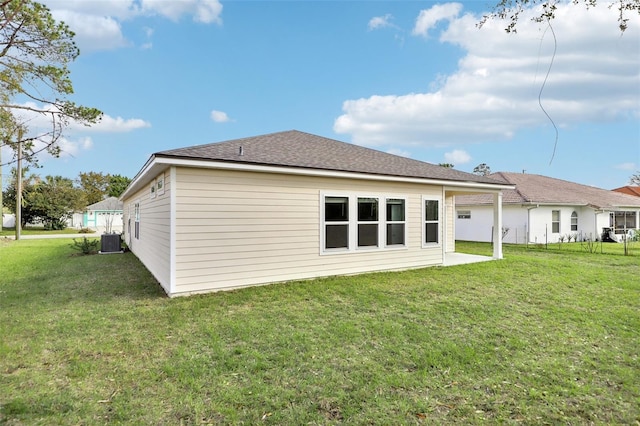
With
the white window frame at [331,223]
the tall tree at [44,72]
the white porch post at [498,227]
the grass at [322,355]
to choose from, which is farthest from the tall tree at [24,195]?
the white porch post at [498,227]

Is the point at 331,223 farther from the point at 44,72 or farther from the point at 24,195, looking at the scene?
the point at 24,195

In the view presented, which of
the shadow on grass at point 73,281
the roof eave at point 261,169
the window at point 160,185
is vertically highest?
the roof eave at point 261,169

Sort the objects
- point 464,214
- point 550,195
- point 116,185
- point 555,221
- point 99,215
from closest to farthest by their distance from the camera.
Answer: point 555,221, point 550,195, point 464,214, point 99,215, point 116,185

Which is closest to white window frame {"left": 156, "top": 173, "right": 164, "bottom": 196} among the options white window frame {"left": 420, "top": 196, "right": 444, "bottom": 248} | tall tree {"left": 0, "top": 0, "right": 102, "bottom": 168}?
tall tree {"left": 0, "top": 0, "right": 102, "bottom": 168}

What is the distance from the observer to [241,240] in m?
6.83

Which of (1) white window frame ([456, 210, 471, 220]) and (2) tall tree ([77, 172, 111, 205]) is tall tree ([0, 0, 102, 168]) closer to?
(1) white window frame ([456, 210, 471, 220])

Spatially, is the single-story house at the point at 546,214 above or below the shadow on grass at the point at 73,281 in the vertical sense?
above

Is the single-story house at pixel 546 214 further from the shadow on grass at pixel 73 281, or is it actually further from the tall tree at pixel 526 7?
the shadow on grass at pixel 73 281

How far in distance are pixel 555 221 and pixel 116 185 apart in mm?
53354

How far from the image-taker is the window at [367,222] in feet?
27.7

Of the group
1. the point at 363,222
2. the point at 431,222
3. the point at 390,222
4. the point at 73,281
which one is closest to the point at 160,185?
the point at 73,281

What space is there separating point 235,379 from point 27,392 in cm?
181

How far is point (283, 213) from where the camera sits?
24.2ft

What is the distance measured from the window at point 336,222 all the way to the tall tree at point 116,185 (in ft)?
162
